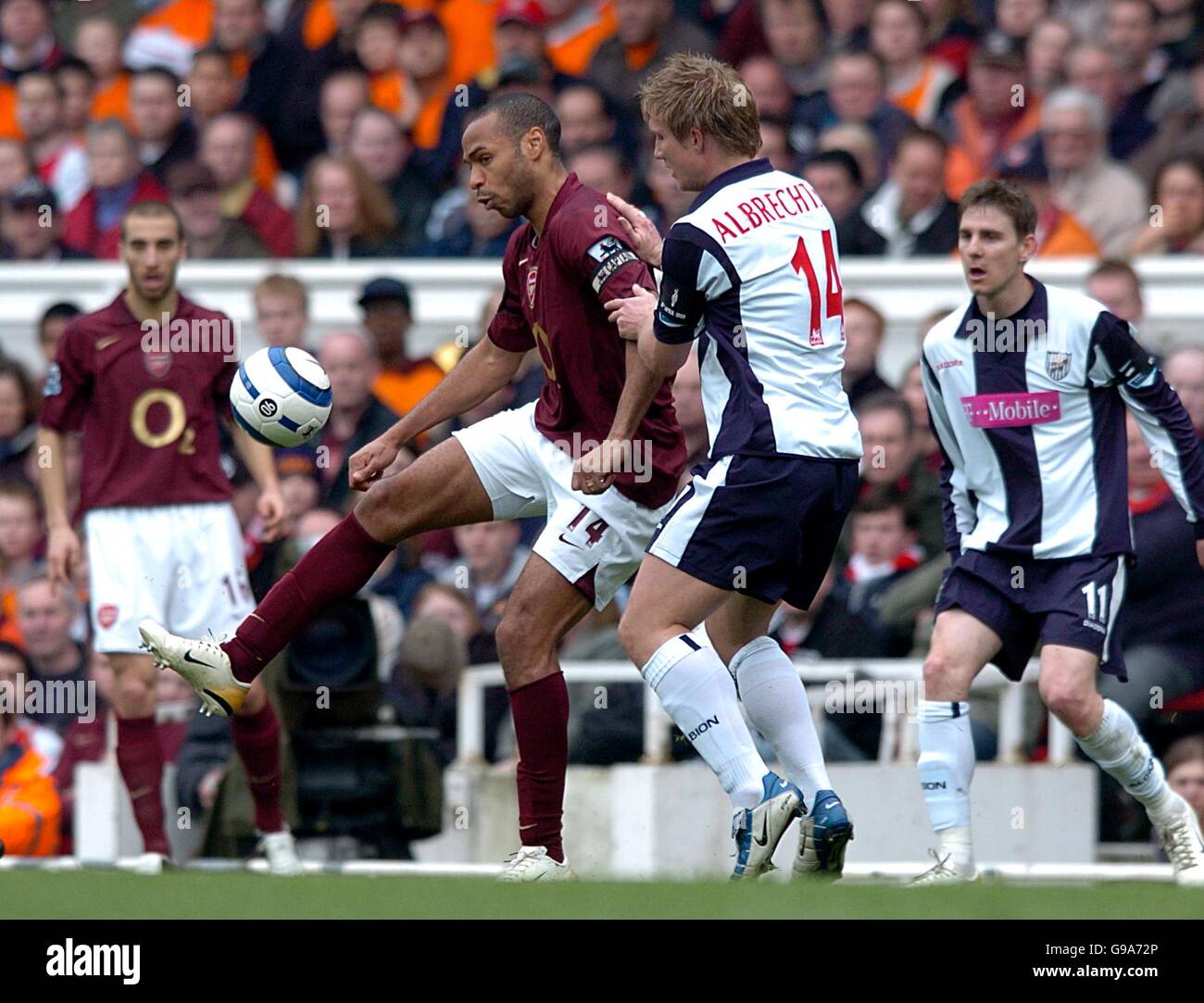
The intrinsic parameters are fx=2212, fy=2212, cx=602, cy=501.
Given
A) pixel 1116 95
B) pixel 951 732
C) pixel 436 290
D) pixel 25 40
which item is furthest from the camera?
pixel 25 40

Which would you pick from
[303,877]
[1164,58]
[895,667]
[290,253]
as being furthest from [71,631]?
[1164,58]

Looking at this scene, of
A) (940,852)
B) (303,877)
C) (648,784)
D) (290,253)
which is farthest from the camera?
(290,253)

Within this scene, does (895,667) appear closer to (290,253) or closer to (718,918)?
(718,918)

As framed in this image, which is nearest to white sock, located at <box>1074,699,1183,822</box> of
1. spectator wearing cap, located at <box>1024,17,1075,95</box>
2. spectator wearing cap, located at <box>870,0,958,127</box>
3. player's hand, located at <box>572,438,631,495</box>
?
player's hand, located at <box>572,438,631,495</box>

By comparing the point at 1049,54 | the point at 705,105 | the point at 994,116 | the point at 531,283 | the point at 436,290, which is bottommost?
the point at 531,283

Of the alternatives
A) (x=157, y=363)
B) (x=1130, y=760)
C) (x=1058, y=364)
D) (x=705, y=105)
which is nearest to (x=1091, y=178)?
(x=1058, y=364)

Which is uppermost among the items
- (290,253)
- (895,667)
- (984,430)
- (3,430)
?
(290,253)

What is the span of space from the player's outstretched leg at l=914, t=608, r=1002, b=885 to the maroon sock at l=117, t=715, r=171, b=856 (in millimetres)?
3174

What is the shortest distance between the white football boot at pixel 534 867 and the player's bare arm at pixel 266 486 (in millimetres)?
2245

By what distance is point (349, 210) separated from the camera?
40.6ft

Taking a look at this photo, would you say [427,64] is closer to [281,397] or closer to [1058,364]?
[281,397]

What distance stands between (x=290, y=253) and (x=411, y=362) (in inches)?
81.8

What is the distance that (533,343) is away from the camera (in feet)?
23.6

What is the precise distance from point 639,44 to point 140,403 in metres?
4.86
